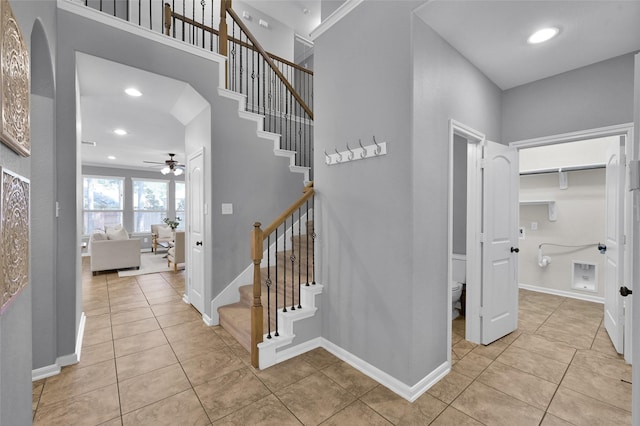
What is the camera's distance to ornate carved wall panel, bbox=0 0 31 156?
0.94 m

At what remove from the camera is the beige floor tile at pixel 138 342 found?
105 inches

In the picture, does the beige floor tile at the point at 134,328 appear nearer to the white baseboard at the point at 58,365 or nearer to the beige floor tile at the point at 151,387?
the white baseboard at the point at 58,365

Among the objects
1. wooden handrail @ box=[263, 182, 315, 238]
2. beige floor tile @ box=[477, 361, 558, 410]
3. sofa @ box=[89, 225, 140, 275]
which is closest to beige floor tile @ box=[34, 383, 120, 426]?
wooden handrail @ box=[263, 182, 315, 238]

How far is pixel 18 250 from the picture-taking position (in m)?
1.13

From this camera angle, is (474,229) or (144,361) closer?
(144,361)

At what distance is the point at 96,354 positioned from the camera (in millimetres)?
2580

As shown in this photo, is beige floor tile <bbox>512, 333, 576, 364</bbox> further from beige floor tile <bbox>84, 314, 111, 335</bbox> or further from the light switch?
beige floor tile <bbox>84, 314, 111, 335</bbox>

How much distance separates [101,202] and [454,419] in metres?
10.7

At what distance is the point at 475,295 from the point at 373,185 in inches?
62.8

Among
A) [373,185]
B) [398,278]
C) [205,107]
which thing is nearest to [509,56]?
[373,185]

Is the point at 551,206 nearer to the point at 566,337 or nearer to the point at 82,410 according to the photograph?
the point at 566,337

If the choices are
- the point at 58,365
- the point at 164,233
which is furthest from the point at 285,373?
the point at 164,233

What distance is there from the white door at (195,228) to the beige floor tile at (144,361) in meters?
0.83

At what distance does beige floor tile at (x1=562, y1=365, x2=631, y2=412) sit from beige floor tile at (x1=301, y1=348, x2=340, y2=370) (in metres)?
1.80
